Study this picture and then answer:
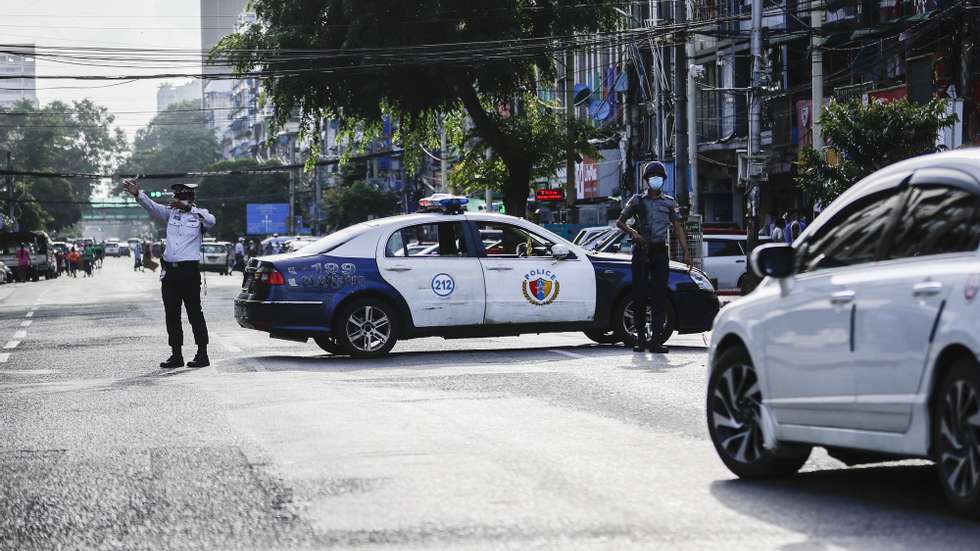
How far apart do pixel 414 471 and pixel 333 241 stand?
9.15 metres

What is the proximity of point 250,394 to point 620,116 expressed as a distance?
4701 centimetres

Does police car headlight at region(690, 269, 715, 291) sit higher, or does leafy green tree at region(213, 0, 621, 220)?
leafy green tree at region(213, 0, 621, 220)

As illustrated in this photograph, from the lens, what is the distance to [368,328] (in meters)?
16.8

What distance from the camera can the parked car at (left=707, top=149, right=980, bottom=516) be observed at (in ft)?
20.2

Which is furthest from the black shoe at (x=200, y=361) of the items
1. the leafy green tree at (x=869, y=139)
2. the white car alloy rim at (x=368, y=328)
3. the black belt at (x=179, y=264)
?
the leafy green tree at (x=869, y=139)

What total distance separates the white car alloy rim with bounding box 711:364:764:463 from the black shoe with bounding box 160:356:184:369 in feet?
29.6

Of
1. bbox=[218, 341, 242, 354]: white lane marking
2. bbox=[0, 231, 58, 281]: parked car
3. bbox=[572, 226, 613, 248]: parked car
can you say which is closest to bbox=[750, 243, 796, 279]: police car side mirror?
bbox=[218, 341, 242, 354]: white lane marking

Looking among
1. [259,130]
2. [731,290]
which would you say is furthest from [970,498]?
[259,130]

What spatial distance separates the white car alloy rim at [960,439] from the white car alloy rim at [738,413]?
152 centimetres

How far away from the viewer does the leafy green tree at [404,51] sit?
39.8 meters

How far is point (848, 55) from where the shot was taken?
42500 millimetres

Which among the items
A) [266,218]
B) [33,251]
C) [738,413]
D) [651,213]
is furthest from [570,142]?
[266,218]

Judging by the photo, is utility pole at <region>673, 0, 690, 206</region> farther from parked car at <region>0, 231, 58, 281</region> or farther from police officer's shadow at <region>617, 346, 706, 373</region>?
parked car at <region>0, 231, 58, 281</region>

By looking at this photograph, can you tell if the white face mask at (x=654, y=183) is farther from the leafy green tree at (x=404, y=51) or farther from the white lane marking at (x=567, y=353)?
the leafy green tree at (x=404, y=51)
